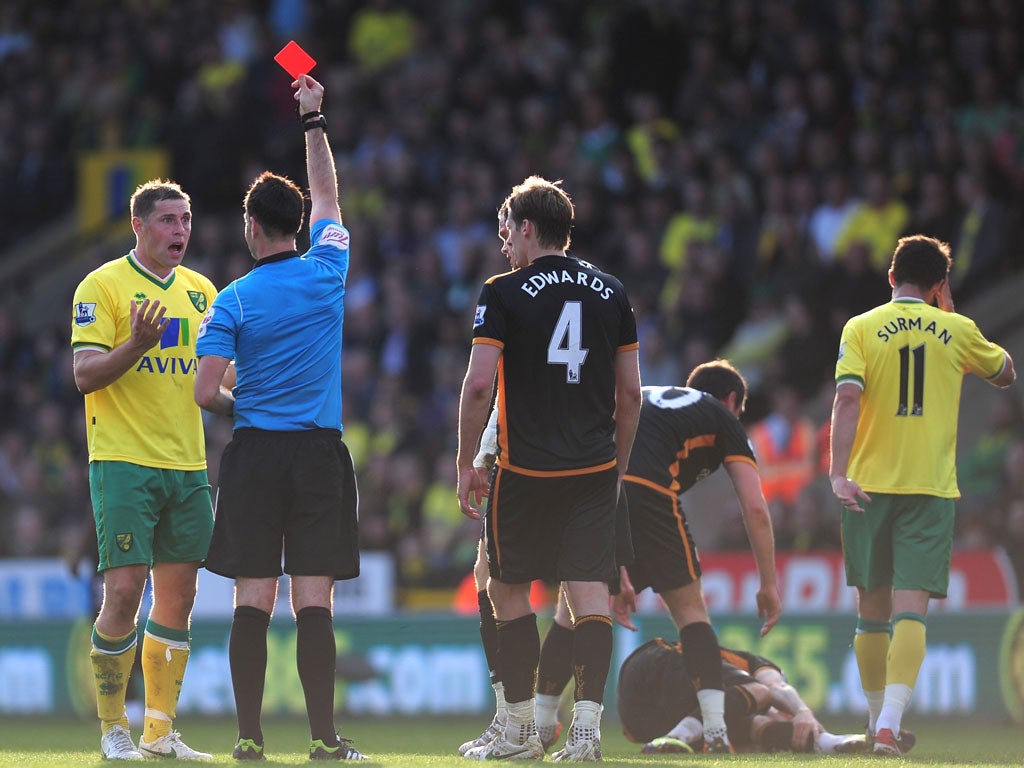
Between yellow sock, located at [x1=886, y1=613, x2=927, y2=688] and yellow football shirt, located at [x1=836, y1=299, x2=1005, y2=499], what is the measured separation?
2.05ft

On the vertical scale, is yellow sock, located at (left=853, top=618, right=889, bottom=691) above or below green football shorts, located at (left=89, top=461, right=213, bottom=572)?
below

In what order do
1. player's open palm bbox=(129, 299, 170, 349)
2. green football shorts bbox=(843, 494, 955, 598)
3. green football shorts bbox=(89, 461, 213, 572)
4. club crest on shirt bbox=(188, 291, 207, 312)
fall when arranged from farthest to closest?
green football shorts bbox=(843, 494, 955, 598)
club crest on shirt bbox=(188, 291, 207, 312)
green football shorts bbox=(89, 461, 213, 572)
player's open palm bbox=(129, 299, 170, 349)

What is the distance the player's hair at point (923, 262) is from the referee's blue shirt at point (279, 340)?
2856mm

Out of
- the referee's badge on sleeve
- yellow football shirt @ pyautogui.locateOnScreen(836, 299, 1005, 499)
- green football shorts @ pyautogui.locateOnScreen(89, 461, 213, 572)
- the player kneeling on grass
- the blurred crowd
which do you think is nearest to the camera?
the referee's badge on sleeve

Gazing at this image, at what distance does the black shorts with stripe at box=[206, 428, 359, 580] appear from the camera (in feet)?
22.6

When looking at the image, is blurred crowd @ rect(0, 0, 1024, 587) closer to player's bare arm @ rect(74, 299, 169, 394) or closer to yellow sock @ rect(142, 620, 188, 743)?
yellow sock @ rect(142, 620, 188, 743)

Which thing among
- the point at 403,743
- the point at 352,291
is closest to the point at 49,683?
the point at 403,743

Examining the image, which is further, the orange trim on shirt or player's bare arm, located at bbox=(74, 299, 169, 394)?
player's bare arm, located at bbox=(74, 299, 169, 394)

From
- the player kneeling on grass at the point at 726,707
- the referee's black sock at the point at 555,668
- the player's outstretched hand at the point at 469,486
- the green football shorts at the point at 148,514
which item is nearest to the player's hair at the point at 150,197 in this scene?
the green football shorts at the point at 148,514

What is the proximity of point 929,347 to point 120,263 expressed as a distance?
3.71 m

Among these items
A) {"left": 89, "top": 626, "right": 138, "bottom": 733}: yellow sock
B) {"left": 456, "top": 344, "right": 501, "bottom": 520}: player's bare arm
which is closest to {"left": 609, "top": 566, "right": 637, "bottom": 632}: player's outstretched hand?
{"left": 456, "top": 344, "right": 501, "bottom": 520}: player's bare arm

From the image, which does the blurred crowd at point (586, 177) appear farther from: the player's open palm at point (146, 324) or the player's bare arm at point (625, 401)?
the player's bare arm at point (625, 401)

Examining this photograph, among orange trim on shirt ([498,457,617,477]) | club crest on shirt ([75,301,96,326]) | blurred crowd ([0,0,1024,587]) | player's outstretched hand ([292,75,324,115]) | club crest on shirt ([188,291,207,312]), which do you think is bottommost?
orange trim on shirt ([498,457,617,477])

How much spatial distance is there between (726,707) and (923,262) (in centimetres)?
236
